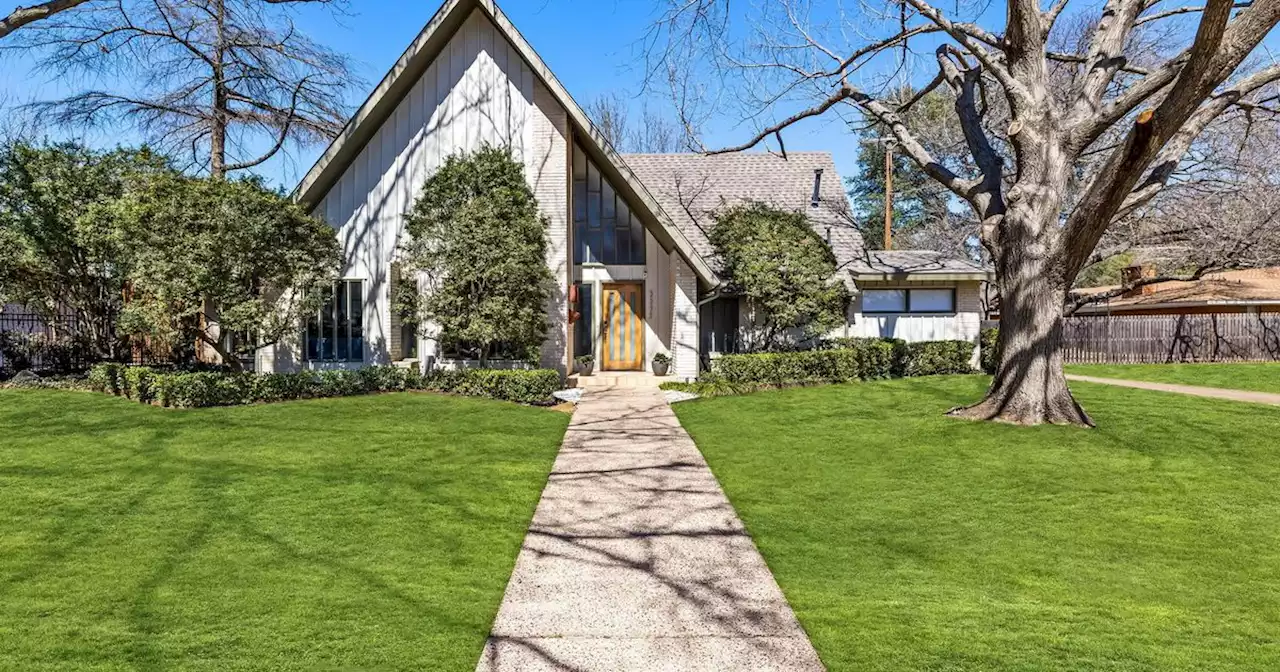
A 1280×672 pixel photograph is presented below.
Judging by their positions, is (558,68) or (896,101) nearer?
(558,68)

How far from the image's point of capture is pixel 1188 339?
2109cm

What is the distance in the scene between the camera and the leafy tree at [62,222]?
533 inches

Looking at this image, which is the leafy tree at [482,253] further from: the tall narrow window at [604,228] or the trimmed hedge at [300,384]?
the tall narrow window at [604,228]

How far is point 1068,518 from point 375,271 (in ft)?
43.3

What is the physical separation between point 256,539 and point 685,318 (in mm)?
11328

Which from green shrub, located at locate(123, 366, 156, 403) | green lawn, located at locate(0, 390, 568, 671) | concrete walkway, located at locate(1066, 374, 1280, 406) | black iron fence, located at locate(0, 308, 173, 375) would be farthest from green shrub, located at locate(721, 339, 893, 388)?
black iron fence, located at locate(0, 308, 173, 375)

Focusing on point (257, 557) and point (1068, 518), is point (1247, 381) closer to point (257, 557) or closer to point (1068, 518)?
point (1068, 518)

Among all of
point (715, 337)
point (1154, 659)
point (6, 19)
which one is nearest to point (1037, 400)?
point (1154, 659)

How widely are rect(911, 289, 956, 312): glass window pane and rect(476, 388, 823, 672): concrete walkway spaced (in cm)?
1284

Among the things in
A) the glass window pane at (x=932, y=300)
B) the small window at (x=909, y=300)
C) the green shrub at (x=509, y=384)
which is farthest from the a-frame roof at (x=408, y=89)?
the glass window pane at (x=932, y=300)

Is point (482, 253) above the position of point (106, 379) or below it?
above

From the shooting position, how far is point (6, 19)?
35.9 feet

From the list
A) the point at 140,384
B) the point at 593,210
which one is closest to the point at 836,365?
the point at 593,210

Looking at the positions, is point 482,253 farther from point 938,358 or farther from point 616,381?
point 938,358
